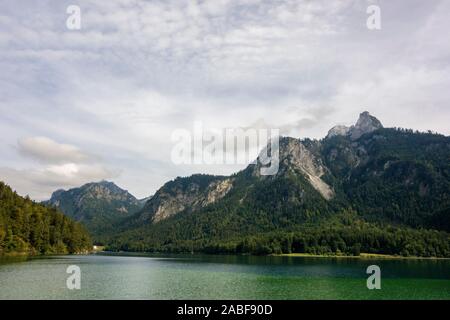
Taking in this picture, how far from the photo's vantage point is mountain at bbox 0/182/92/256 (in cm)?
15188

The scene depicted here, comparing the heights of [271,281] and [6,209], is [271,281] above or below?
below

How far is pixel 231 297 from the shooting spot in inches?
2544

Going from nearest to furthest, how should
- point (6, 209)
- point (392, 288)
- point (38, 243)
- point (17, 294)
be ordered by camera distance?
point (17, 294) < point (392, 288) < point (6, 209) < point (38, 243)

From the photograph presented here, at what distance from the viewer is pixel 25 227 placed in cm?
16550

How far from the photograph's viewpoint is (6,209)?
162250mm

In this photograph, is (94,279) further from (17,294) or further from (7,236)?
(7,236)

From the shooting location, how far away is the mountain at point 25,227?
498ft
